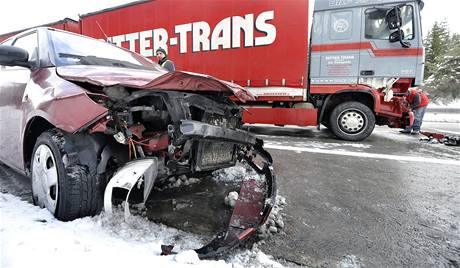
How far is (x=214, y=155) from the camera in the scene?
2191 millimetres

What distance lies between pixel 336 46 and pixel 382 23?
93 centimetres

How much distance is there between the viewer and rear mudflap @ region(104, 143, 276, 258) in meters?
1.62

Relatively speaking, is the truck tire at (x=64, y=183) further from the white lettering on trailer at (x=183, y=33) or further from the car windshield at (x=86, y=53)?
the white lettering on trailer at (x=183, y=33)

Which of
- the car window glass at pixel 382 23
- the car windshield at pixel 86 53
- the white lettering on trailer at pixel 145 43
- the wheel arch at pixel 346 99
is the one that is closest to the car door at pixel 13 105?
the car windshield at pixel 86 53

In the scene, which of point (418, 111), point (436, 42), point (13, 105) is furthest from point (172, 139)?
point (436, 42)

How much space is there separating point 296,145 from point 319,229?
3.26 m

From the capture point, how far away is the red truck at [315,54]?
5488 mm

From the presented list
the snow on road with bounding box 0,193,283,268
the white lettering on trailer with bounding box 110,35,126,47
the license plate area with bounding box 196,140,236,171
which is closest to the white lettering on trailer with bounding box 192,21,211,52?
the white lettering on trailer with bounding box 110,35,126,47

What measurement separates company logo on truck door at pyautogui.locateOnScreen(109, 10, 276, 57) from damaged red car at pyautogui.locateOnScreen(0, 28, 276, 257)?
410cm

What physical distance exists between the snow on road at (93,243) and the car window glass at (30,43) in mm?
1240

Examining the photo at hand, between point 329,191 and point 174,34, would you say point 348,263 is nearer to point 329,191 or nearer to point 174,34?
point 329,191

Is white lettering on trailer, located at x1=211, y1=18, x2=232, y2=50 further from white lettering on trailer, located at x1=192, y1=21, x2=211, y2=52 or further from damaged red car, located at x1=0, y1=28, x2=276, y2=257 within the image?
damaged red car, located at x1=0, y1=28, x2=276, y2=257

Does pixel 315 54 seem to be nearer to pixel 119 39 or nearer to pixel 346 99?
pixel 346 99

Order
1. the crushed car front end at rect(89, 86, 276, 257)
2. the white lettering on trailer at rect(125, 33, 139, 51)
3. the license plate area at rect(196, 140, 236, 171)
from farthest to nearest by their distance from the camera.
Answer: the white lettering on trailer at rect(125, 33, 139, 51)
the license plate area at rect(196, 140, 236, 171)
the crushed car front end at rect(89, 86, 276, 257)
